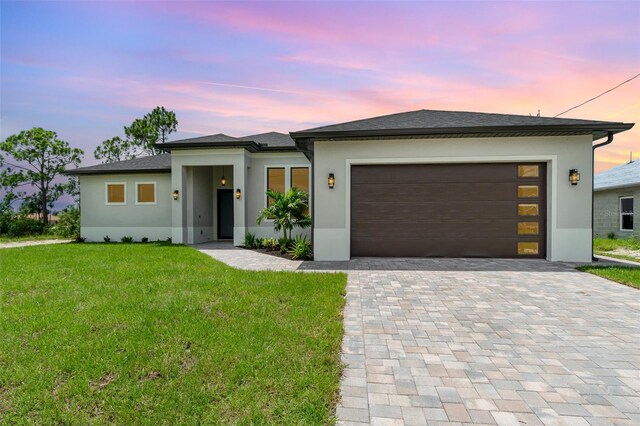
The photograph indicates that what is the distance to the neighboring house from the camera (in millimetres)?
12914

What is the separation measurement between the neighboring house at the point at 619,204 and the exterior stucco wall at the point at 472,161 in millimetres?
7895

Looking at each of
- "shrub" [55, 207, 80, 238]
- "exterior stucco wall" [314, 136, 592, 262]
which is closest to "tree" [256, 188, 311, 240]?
"exterior stucco wall" [314, 136, 592, 262]

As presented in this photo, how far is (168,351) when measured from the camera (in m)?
2.92

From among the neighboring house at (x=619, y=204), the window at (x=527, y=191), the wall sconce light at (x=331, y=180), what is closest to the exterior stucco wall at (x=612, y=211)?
the neighboring house at (x=619, y=204)

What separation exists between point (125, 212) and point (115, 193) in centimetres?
97

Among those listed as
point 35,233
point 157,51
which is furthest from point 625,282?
point 35,233

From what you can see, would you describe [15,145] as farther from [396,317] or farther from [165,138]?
[396,317]

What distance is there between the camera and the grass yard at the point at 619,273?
5770 mm

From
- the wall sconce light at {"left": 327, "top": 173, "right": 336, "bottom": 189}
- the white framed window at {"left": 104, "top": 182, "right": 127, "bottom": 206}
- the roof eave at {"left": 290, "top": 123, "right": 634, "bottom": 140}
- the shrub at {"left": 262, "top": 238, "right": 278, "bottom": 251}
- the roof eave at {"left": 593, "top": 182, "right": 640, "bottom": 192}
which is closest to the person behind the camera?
the roof eave at {"left": 290, "top": 123, "right": 634, "bottom": 140}

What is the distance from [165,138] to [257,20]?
2283 cm

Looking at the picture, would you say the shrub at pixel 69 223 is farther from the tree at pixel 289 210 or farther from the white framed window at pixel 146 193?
the tree at pixel 289 210

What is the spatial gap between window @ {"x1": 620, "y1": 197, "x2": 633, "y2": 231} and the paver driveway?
11154mm

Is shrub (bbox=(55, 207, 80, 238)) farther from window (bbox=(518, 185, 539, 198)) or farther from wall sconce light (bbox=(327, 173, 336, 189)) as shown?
window (bbox=(518, 185, 539, 198))

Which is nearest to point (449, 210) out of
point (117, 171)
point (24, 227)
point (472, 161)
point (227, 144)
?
point (472, 161)
